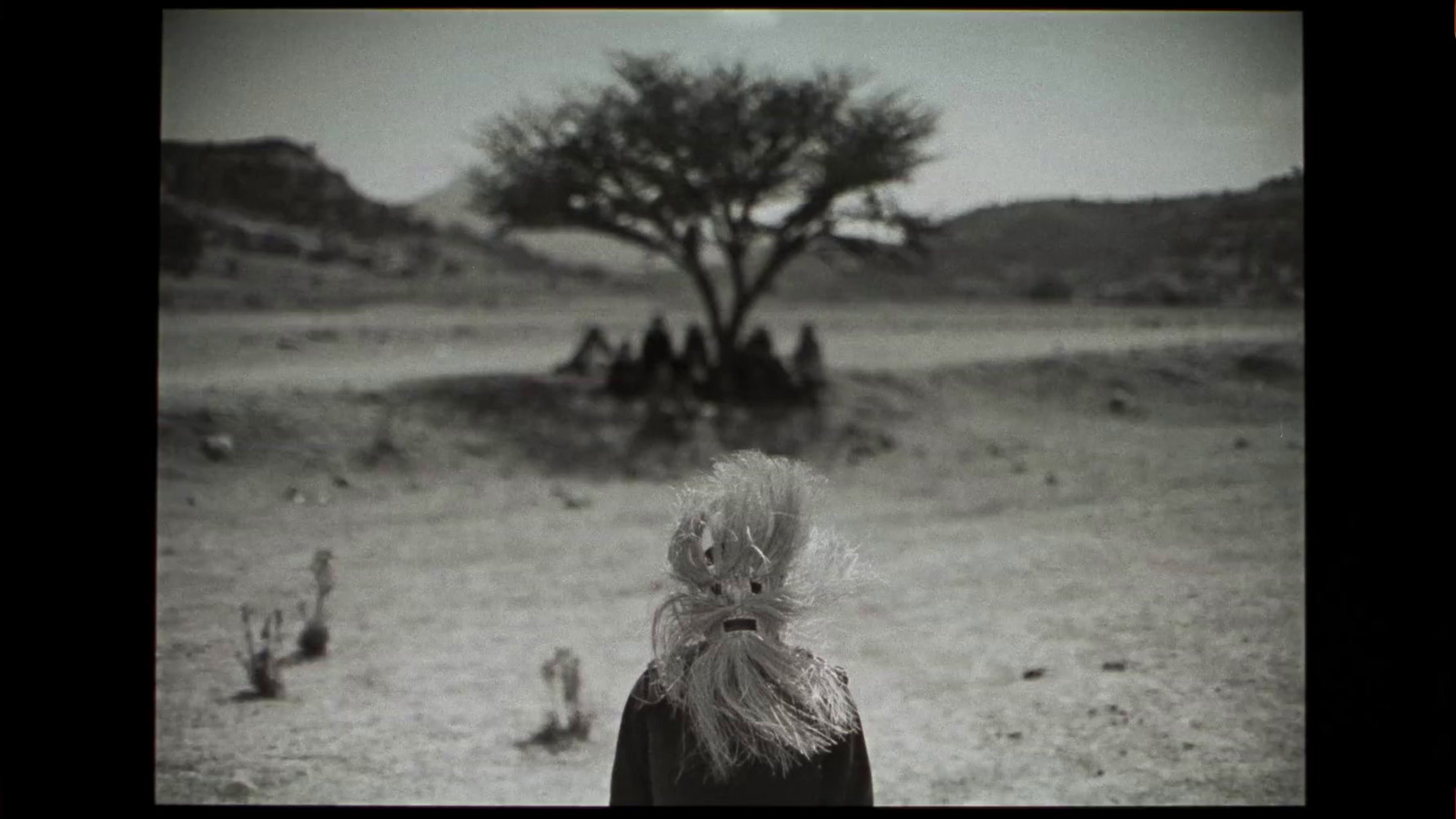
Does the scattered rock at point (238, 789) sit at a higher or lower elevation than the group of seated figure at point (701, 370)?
lower

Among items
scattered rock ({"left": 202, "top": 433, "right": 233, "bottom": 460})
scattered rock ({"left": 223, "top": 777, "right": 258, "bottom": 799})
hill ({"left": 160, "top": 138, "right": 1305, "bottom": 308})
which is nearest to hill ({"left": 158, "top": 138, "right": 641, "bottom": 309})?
hill ({"left": 160, "top": 138, "right": 1305, "bottom": 308})

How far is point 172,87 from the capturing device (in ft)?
36.2

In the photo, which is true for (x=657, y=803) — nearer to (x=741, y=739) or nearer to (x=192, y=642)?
(x=741, y=739)

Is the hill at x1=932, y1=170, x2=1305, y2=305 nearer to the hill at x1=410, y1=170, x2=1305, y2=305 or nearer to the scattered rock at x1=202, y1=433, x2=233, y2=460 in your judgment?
the hill at x1=410, y1=170, x2=1305, y2=305

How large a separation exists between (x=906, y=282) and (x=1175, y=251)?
15.4 feet

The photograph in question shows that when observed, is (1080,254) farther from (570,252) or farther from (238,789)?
(238,789)

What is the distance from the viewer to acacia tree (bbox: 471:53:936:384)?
50.6ft

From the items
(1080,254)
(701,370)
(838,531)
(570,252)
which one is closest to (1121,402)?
(1080,254)

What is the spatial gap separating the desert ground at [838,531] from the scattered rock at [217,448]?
0.13 metres

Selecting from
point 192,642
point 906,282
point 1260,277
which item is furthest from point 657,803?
point 906,282

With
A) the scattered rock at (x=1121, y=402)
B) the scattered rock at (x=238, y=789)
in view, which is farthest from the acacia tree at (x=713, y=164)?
the scattered rock at (x=238, y=789)

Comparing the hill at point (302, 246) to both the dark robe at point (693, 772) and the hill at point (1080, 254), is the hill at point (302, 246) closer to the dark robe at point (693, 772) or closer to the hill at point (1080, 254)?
the hill at point (1080, 254)

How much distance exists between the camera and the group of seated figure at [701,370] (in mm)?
14586

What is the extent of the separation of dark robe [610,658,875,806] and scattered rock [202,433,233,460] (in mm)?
9834
